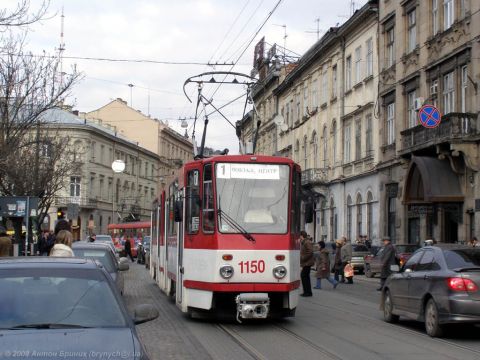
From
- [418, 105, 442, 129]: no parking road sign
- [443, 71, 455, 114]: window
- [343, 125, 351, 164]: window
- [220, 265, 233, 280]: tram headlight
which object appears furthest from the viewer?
[343, 125, 351, 164]: window

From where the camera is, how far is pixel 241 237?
13797 millimetres

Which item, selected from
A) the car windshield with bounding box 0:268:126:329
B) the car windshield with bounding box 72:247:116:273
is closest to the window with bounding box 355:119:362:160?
the car windshield with bounding box 72:247:116:273

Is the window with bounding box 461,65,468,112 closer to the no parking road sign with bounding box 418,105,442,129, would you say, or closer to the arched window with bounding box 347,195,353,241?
the no parking road sign with bounding box 418,105,442,129

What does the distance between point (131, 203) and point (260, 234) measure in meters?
82.7

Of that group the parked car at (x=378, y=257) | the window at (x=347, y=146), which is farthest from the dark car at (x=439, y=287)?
the window at (x=347, y=146)

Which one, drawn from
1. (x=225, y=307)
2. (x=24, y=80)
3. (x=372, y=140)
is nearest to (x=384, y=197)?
(x=372, y=140)

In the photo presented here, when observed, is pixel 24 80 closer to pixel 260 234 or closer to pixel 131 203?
pixel 260 234

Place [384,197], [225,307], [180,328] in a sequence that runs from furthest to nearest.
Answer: [384,197] < [225,307] < [180,328]

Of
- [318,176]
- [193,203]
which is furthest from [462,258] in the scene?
[318,176]

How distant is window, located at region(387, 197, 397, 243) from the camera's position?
38750mm

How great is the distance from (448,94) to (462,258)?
836 inches

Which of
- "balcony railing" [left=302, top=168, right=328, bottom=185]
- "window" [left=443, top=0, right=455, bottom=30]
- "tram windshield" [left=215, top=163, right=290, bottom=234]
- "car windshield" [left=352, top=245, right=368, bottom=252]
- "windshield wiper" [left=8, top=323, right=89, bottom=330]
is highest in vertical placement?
"window" [left=443, top=0, right=455, bottom=30]

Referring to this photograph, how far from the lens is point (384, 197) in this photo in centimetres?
3969

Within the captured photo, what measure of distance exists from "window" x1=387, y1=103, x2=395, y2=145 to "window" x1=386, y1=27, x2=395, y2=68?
2.23 meters
